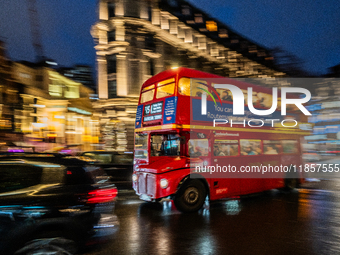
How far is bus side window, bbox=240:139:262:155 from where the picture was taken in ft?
27.1

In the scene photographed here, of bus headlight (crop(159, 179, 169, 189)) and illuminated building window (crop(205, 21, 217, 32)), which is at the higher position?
illuminated building window (crop(205, 21, 217, 32))

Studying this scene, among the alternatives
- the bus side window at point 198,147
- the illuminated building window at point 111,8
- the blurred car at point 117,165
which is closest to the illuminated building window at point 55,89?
the illuminated building window at point 111,8

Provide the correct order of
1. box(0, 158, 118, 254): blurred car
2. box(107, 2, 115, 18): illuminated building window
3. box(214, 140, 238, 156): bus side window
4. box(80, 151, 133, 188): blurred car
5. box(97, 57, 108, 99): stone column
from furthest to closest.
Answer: box(97, 57, 108, 99): stone column
box(107, 2, 115, 18): illuminated building window
box(80, 151, 133, 188): blurred car
box(214, 140, 238, 156): bus side window
box(0, 158, 118, 254): blurred car

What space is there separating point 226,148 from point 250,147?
1.14m

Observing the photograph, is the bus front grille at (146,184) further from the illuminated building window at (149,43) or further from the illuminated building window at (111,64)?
the illuminated building window at (149,43)

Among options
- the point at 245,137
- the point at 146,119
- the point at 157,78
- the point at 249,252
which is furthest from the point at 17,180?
the point at 245,137

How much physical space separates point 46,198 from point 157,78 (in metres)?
5.12

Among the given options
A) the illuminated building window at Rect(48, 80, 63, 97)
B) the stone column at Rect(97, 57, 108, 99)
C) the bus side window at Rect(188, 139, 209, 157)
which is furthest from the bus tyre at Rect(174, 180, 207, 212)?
the illuminated building window at Rect(48, 80, 63, 97)

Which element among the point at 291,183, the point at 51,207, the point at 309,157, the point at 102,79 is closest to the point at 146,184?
the point at 51,207

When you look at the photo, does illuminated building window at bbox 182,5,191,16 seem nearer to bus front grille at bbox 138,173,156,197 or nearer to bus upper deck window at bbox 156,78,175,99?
bus upper deck window at bbox 156,78,175,99

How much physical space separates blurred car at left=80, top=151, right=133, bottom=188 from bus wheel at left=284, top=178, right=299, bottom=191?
631 centimetres

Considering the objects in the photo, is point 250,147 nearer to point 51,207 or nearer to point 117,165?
point 117,165

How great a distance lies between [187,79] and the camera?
23.7 ft

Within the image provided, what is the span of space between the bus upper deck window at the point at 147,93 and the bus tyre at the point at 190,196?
288 centimetres
